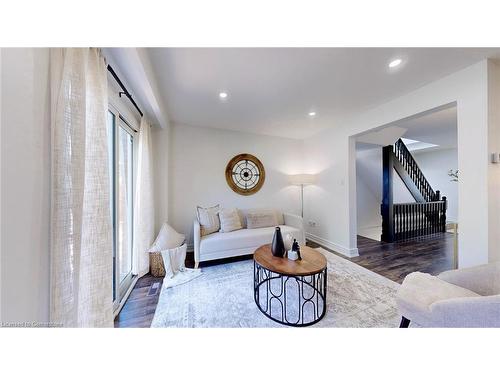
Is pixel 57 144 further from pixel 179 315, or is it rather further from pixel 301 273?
pixel 301 273

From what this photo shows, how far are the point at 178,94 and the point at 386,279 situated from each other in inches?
139

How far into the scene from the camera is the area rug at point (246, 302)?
152 cm

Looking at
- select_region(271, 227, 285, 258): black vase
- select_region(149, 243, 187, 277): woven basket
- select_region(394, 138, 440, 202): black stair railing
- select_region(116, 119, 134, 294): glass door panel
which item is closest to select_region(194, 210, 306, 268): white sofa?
select_region(149, 243, 187, 277): woven basket

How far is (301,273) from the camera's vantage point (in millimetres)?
1475

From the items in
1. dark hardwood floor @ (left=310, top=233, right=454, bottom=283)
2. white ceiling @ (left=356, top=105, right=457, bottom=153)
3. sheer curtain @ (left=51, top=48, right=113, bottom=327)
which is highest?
white ceiling @ (left=356, top=105, right=457, bottom=153)

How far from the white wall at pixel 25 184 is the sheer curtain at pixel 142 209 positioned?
1.61 m

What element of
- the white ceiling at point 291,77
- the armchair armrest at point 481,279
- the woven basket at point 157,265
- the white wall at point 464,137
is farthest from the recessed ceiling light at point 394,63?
the woven basket at point 157,265

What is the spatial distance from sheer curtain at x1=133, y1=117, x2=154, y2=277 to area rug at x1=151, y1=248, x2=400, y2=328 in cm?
59

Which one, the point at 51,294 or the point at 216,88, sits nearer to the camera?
the point at 51,294

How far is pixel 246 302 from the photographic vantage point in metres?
1.78

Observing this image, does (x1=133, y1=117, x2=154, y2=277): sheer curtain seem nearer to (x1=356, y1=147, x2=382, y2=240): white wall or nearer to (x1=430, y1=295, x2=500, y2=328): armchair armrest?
(x1=430, y1=295, x2=500, y2=328): armchair armrest

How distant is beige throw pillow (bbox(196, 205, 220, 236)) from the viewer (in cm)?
293
